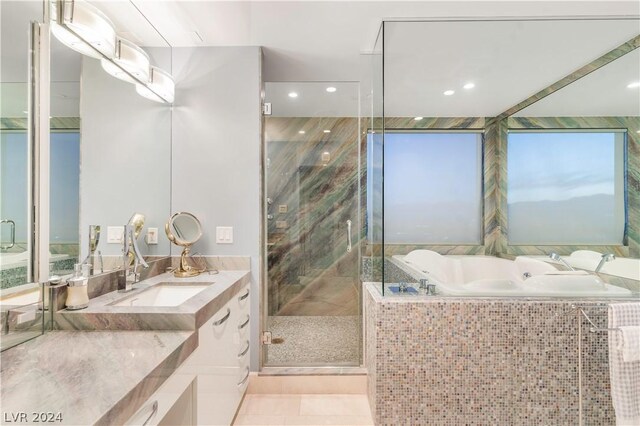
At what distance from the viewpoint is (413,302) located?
1.71 m

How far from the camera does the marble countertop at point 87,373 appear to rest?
66 cm

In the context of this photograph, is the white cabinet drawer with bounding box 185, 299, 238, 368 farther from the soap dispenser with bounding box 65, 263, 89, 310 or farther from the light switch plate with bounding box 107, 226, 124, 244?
the light switch plate with bounding box 107, 226, 124, 244

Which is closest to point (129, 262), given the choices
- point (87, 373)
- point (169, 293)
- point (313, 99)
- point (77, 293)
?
point (169, 293)

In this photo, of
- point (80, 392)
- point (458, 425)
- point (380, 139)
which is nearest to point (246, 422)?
point (458, 425)

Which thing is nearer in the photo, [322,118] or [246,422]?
[246,422]

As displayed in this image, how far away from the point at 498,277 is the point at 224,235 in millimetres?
1951

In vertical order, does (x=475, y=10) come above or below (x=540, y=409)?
above

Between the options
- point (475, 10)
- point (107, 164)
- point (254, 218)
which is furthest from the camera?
point (254, 218)

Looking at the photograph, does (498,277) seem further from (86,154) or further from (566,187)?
(86,154)

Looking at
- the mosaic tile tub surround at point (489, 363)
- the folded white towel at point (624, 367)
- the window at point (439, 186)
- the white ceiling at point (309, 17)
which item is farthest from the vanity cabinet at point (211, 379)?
the folded white towel at point (624, 367)

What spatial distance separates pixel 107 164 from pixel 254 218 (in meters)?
0.94

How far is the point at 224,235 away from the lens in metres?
2.17

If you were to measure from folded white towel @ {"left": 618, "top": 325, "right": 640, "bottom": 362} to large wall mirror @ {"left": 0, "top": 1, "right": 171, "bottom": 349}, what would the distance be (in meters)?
2.55

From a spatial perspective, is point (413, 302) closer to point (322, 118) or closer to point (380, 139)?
point (380, 139)
